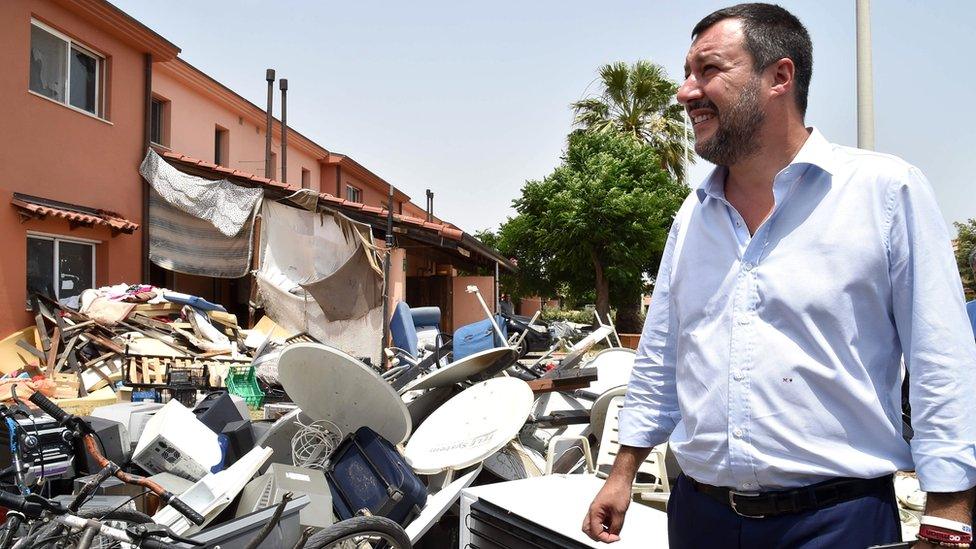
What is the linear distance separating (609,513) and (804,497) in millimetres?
508

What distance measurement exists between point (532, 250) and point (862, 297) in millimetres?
20628

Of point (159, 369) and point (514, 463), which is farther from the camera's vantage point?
point (159, 369)

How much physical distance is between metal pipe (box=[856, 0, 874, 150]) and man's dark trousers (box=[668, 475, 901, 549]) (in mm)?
4327

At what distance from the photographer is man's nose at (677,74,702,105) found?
1613 mm

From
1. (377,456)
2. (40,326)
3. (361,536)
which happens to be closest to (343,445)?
(377,456)

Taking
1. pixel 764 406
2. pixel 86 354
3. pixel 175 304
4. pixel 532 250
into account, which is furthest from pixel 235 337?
pixel 532 250

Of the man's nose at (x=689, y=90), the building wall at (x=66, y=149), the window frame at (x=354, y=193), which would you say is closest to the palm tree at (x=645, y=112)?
the window frame at (x=354, y=193)

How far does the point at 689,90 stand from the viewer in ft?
5.36

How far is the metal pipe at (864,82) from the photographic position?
508 cm

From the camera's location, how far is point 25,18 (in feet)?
31.1

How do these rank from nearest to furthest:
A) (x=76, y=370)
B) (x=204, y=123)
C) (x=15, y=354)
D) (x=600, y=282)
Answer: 1. (x=76, y=370)
2. (x=15, y=354)
3. (x=204, y=123)
4. (x=600, y=282)

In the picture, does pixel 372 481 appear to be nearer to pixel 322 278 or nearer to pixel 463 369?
pixel 463 369

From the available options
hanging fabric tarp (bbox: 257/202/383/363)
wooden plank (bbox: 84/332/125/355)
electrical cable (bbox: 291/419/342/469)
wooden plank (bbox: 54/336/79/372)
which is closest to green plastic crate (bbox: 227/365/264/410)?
wooden plank (bbox: 84/332/125/355)

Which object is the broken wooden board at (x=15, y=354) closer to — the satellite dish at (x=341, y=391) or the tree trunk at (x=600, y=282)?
the satellite dish at (x=341, y=391)
